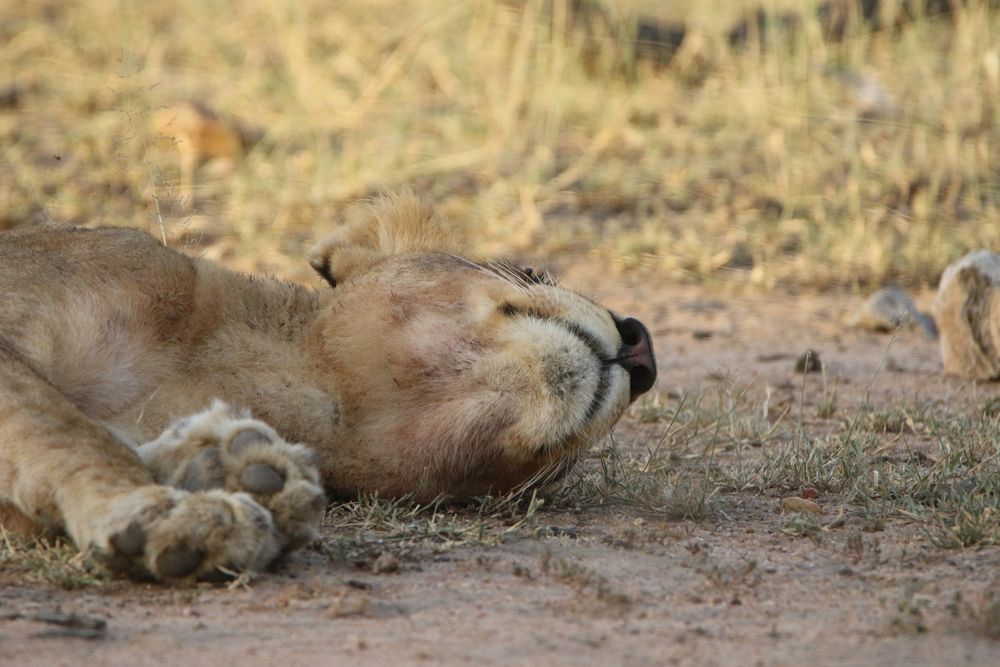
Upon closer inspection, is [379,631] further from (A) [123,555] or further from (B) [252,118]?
(B) [252,118]

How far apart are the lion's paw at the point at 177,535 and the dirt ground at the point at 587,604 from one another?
5cm

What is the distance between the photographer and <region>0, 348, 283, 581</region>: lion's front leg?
2443mm

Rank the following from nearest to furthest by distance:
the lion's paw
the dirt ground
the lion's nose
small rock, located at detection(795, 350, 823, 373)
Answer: the dirt ground → the lion's paw → the lion's nose → small rock, located at detection(795, 350, 823, 373)

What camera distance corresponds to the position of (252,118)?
26.9ft

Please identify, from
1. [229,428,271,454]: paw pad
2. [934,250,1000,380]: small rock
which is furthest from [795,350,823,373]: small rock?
[229,428,271,454]: paw pad

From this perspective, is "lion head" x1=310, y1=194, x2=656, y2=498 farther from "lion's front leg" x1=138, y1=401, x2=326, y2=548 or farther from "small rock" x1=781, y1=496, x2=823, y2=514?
"small rock" x1=781, y1=496, x2=823, y2=514

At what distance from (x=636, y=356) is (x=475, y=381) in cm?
35

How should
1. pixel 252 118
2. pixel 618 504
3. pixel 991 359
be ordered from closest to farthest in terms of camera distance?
pixel 618 504
pixel 991 359
pixel 252 118

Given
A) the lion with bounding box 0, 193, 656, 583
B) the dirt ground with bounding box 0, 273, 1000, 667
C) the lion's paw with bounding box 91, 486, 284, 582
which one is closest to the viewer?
the dirt ground with bounding box 0, 273, 1000, 667

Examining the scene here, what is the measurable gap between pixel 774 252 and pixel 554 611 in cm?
447

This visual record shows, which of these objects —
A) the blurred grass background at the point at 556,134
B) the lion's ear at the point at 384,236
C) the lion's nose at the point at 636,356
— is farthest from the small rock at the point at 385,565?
the blurred grass background at the point at 556,134

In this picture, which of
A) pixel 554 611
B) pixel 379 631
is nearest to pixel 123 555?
pixel 379 631

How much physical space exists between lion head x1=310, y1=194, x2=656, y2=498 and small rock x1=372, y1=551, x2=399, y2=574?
0.40m

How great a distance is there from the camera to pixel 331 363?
3.20 m
